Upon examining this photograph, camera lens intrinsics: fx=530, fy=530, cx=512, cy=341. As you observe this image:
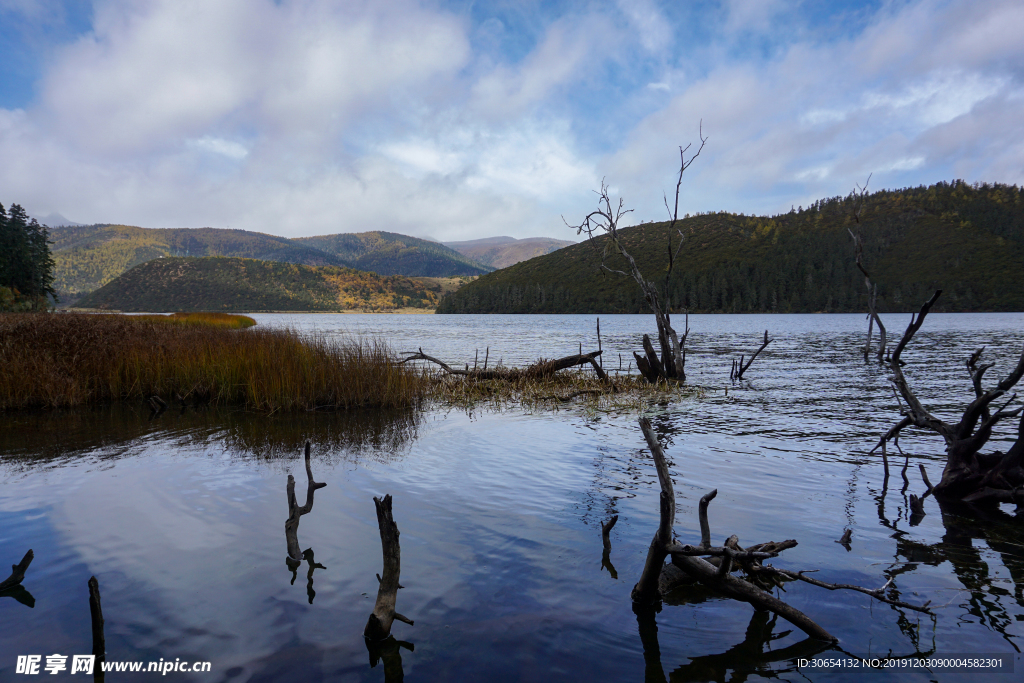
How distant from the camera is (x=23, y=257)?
1681 inches

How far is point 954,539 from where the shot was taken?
17.1 feet

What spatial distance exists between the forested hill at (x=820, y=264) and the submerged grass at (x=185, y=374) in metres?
96.1

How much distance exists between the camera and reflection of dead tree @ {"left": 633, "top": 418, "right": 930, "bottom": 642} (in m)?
3.24

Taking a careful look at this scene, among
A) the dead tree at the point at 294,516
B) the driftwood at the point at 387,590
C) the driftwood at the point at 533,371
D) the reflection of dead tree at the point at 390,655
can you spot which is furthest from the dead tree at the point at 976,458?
the driftwood at the point at 533,371

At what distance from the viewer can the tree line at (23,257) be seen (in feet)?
133

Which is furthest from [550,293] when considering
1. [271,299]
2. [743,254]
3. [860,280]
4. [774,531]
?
[774,531]

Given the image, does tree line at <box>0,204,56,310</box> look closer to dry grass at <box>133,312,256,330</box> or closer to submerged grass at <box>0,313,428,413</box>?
dry grass at <box>133,312,256,330</box>

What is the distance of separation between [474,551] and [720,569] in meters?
2.31

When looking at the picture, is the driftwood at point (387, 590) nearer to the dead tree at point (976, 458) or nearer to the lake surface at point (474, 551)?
the lake surface at point (474, 551)

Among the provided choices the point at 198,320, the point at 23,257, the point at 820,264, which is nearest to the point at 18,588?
the point at 198,320

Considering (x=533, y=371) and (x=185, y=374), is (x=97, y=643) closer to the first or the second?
(x=185, y=374)

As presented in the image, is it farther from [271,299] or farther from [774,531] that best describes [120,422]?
[271,299]

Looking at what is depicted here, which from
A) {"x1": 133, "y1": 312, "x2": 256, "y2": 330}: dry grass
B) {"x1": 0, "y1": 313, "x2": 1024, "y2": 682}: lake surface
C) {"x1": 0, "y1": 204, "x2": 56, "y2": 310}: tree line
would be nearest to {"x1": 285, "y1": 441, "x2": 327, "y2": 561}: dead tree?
{"x1": 0, "y1": 313, "x2": 1024, "y2": 682}: lake surface

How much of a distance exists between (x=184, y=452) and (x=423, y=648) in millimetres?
6798
